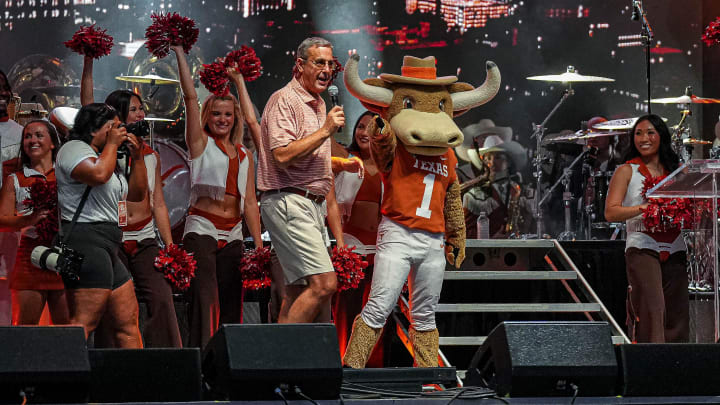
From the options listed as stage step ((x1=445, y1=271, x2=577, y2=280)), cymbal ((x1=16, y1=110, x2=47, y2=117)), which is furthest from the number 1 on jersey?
cymbal ((x1=16, y1=110, x2=47, y2=117))

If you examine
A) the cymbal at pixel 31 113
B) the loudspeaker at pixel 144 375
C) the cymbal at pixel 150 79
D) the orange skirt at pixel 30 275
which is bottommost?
the loudspeaker at pixel 144 375

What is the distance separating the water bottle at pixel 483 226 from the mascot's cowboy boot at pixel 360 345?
17.6 ft

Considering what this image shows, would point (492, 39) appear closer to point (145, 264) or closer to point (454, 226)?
point (454, 226)

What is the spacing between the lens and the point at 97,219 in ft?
13.5

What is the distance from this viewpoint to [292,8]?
34.4 ft

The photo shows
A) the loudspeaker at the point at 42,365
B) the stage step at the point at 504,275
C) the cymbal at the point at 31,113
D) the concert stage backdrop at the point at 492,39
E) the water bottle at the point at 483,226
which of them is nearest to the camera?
the loudspeaker at the point at 42,365

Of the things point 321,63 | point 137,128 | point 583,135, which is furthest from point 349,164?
point 583,135

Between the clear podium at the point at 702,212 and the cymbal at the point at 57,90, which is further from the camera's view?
the cymbal at the point at 57,90

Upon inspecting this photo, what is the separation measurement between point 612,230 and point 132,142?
6.45 m

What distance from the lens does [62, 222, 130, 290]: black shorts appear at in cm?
404

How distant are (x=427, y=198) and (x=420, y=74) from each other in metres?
0.72

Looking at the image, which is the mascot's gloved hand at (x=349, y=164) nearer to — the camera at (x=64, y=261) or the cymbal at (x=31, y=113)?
the camera at (x=64, y=261)

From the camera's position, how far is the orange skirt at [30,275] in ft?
15.5

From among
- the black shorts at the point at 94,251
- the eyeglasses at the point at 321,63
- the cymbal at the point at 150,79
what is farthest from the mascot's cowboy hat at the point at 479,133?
the black shorts at the point at 94,251
